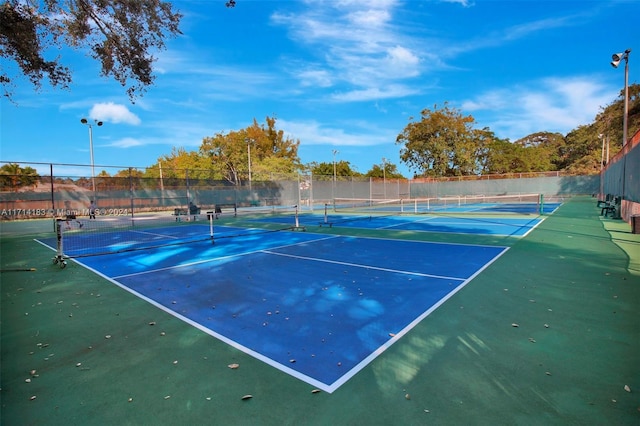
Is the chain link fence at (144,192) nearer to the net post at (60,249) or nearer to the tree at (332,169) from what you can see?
the net post at (60,249)

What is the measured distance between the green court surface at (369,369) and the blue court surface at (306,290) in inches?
8.9

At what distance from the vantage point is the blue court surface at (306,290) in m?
3.41

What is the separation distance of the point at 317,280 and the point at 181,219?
45.7 ft

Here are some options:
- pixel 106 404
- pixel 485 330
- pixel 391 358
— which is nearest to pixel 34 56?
pixel 106 404

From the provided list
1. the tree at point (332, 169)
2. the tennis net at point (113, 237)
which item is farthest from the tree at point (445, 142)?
the tennis net at point (113, 237)

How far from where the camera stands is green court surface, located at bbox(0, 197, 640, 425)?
2.41 metres

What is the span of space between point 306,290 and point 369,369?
8.10 ft

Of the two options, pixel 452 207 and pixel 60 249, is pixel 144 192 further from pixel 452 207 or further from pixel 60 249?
pixel 452 207

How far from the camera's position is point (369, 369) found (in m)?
2.96

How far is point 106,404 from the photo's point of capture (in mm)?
2590

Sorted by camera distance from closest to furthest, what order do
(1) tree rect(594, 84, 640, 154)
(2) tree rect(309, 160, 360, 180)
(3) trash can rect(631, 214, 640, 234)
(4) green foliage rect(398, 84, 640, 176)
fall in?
1. (3) trash can rect(631, 214, 640, 234)
2. (1) tree rect(594, 84, 640, 154)
3. (4) green foliage rect(398, 84, 640, 176)
4. (2) tree rect(309, 160, 360, 180)

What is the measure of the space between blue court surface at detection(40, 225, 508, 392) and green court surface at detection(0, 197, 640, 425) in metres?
0.23

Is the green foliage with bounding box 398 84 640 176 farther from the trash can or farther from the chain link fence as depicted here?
the trash can

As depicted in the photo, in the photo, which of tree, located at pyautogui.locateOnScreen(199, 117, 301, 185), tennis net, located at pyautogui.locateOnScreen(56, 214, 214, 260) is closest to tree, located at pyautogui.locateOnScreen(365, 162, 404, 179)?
tree, located at pyautogui.locateOnScreen(199, 117, 301, 185)
